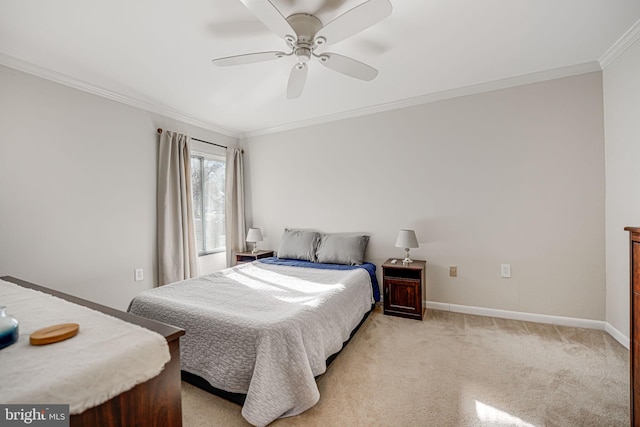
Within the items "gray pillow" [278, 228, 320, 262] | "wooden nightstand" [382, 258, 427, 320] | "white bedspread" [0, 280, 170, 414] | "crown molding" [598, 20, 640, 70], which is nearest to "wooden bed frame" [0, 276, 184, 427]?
"white bedspread" [0, 280, 170, 414]

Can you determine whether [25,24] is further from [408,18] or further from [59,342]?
[408,18]

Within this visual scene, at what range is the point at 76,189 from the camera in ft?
8.20

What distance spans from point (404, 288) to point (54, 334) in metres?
2.71

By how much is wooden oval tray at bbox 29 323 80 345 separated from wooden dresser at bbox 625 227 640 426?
2184 mm

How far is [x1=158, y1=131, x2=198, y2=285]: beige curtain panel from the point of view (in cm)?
313

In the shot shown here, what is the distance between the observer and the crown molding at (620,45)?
1.96 m

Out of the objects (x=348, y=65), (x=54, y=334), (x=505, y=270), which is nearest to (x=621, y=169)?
(x=505, y=270)

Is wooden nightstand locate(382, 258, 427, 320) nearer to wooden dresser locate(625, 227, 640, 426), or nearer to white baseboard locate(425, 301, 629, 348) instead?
white baseboard locate(425, 301, 629, 348)

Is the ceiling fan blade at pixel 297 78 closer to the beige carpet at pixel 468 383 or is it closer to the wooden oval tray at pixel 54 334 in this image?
the wooden oval tray at pixel 54 334

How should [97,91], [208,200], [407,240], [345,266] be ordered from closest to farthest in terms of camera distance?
[97,91] → [407,240] → [345,266] → [208,200]

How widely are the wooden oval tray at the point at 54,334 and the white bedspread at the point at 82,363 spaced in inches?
0.6

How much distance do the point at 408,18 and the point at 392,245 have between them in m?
2.29

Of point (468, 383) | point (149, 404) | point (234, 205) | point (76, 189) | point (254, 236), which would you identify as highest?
point (76, 189)

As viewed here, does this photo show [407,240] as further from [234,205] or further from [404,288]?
[234,205]
